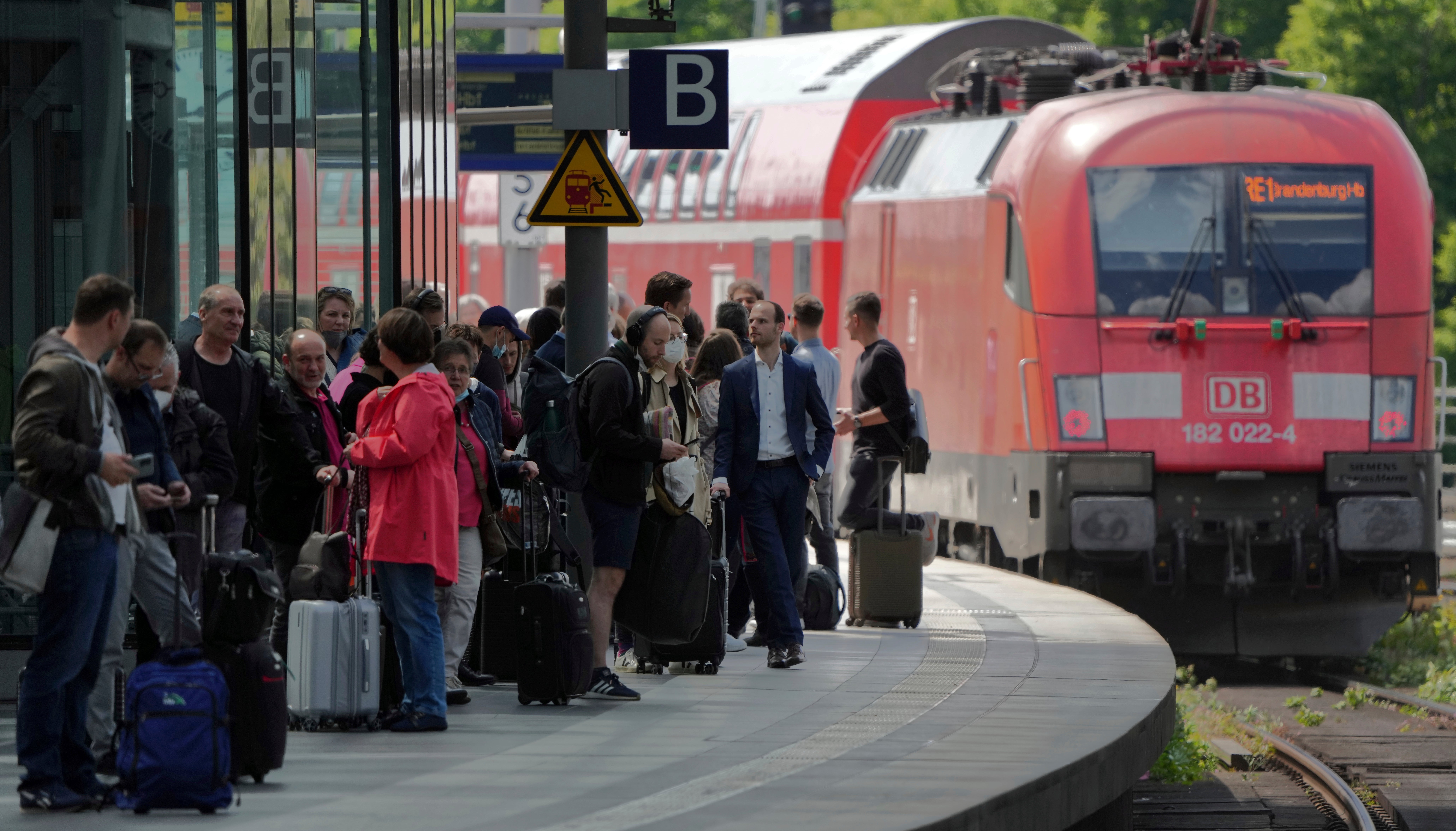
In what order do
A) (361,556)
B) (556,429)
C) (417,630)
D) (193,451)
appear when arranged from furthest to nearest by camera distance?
(556,429) < (361,556) < (417,630) < (193,451)

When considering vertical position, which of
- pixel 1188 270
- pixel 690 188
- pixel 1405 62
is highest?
pixel 1405 62

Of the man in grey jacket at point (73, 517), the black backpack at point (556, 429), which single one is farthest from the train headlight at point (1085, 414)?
the man in grey jacket at point (73, 517)

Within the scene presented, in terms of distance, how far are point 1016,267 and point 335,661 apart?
309 inches

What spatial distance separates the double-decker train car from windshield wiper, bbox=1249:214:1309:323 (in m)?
5.26

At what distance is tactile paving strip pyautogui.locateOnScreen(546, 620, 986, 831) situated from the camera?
7.18m

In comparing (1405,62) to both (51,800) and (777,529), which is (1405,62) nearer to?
(777,529)

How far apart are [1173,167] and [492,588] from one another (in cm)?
688

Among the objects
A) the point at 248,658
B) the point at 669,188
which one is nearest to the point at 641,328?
the point at 248,658

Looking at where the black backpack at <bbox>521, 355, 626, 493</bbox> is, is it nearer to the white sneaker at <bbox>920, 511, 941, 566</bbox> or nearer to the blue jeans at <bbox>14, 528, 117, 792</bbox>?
the blue jeans at <bbox>14, 528, 117, 792</bbox>

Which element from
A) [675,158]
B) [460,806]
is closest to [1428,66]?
[675,158]

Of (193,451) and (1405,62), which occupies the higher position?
(1405,62)

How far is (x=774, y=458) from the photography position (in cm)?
1088

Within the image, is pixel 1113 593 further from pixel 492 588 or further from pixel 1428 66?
pixel 1428 66

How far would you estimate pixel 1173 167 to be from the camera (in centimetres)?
1548
